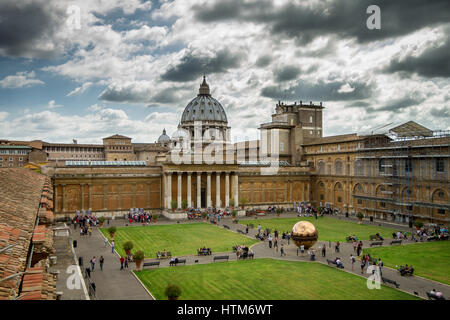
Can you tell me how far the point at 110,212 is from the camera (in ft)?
180

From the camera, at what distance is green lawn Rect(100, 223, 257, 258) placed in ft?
110

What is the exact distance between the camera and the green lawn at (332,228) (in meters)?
39.3

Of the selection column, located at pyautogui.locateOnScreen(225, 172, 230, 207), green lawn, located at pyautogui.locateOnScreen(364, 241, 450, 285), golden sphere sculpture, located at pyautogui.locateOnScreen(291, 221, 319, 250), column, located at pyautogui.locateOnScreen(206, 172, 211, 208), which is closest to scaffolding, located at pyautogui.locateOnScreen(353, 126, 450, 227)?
green lawn, located at pyautogui.locateOnScreen(364, 241, 450, 285)

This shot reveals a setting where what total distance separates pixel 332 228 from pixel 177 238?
18.2 metres

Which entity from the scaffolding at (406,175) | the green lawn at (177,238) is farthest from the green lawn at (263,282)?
the scaffolding at (406,175)

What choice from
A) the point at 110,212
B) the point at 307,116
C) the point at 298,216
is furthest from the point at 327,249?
the point at 307,116

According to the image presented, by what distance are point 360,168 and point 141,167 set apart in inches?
1272

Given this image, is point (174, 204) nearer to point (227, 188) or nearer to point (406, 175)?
point (227, 188)

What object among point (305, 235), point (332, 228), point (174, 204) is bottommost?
point (332, 228)

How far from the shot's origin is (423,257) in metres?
29.9

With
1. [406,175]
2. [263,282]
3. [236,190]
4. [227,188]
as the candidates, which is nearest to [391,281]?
[263,282]

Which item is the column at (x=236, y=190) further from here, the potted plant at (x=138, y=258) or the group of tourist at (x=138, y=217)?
the potted plant at (x=138, y=258)
